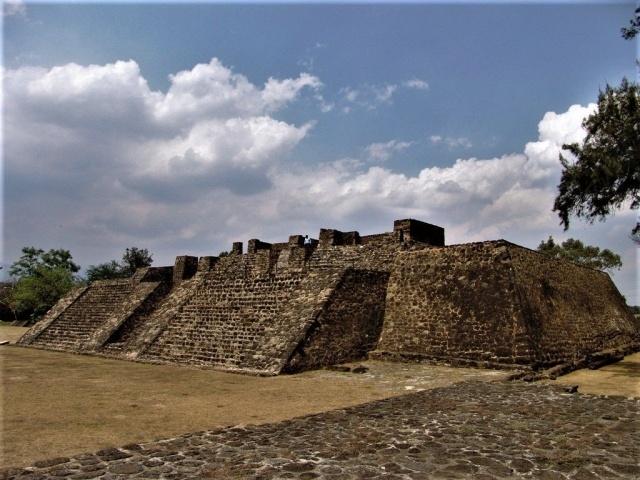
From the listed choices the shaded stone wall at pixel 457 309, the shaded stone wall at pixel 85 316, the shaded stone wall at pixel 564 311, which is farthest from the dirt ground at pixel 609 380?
the shaded stone wall at pixel 85 316

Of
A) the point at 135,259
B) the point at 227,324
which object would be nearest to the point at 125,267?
the point at 135,259

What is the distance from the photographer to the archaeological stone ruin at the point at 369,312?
1183cm

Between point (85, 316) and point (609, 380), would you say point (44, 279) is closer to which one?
point (85, 316)

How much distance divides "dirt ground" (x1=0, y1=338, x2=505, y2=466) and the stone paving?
2.36 ft

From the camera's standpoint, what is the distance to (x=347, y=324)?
13070 millimetres

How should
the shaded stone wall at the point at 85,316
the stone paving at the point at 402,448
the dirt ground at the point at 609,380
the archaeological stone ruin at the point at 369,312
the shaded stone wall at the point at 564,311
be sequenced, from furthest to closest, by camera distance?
the shaded stone wall at the point at 85,316 < the shaded stone wall at the point at 564,311 < the archaeological stone ruin at the point at 369,312 < the dirt ground at the point at 609,380 < the stone paving at the point at 402,448

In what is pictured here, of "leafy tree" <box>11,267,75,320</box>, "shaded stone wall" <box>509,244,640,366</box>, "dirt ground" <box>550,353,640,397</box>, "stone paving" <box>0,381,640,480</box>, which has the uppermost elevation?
"leafy tree" <box>11,267,75,320</box>

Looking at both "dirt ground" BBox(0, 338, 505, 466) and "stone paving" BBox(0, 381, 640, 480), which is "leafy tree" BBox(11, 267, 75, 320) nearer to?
"dirt ground" BBox(0, 338, 505, 466)

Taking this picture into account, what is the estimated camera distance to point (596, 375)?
1134 cm

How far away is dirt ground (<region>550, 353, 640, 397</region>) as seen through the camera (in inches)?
356

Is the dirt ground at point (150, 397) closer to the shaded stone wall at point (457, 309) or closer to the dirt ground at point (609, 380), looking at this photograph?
the shaded stone wall at point (457, 309)

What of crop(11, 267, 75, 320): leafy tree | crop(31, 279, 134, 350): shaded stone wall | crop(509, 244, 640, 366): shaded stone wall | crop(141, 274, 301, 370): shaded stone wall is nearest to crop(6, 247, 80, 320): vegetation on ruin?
crop(11, 267, 75, 320): leafy tree

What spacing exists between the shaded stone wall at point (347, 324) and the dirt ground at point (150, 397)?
64cm

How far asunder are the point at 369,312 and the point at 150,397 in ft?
23.8
